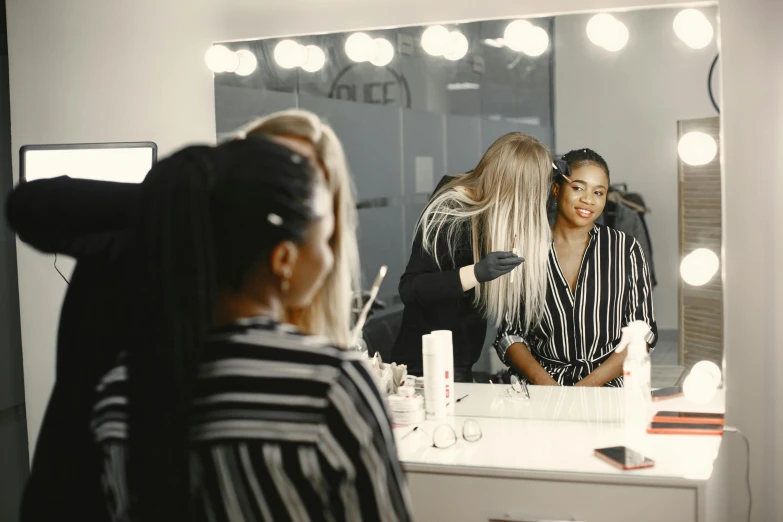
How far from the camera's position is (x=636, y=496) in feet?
4.86

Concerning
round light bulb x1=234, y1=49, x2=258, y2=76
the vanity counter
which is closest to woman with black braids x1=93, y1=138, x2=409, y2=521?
the vanity counter

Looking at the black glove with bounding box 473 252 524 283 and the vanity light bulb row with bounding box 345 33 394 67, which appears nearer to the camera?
the black glove with bounding box 473 252 524 283

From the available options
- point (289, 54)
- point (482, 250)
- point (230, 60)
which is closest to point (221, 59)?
point (230, 60)

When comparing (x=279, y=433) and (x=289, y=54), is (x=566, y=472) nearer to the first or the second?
(x=279, y=433)

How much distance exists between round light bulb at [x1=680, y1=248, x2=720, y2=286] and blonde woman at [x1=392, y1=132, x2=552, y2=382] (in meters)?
0.31

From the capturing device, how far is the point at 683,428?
1.71 meters

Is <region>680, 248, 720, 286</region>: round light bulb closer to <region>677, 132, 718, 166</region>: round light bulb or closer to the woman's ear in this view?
<region>677, 132, 718, 166</region>: round light bulb

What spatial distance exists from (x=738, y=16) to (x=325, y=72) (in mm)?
937

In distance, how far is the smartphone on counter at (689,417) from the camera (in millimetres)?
1731

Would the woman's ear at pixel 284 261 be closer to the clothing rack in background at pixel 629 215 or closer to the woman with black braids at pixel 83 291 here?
the woman with black braids at pixel 83 291

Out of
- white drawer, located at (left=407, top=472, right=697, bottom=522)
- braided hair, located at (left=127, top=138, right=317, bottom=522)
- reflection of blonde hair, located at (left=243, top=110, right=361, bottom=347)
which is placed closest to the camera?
braided hair, located at (left=127, top=138, right=317, bottom=522)

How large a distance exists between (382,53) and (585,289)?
73 cm

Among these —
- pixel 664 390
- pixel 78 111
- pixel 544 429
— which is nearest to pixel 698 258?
pixel 664 390

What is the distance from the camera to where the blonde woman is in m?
1.80
